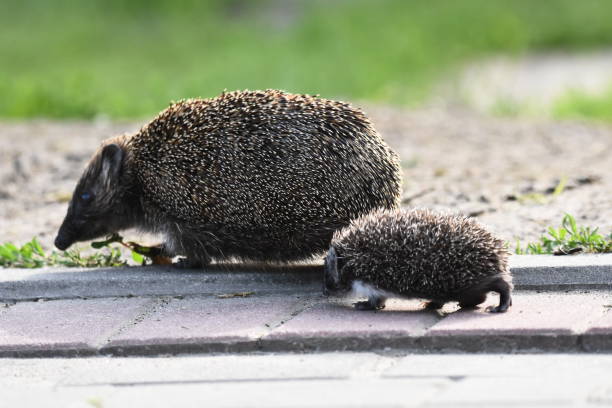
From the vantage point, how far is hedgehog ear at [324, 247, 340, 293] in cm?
605

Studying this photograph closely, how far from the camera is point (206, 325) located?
18.9 feet

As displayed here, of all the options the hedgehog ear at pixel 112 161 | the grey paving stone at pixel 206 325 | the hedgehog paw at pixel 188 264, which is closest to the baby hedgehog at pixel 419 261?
the grey paving stone at pixel 206 325

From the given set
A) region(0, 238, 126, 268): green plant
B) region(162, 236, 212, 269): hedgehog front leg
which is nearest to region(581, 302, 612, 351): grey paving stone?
region(162, 236, 212, 269): hedgehog front leg

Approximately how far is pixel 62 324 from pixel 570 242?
287 centimetres

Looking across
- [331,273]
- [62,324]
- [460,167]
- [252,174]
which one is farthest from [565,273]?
[460,167]

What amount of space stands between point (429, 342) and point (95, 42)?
18552 millimetres

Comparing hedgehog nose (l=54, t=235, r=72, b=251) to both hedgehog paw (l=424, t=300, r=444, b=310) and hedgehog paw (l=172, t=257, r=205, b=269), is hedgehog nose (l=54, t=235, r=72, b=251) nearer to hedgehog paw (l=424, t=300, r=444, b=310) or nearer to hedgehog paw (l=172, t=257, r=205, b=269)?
hedgehog paw (l=172, t=257, r=205, b=269)

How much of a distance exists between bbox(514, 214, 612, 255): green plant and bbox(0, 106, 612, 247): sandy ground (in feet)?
1.05

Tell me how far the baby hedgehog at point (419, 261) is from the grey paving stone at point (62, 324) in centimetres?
115

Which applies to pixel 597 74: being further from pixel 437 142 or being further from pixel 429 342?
pixel 429 342

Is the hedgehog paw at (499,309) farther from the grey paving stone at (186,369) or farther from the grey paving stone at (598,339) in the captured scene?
the grey paving stone at (186,369)

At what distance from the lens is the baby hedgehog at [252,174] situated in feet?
21.0

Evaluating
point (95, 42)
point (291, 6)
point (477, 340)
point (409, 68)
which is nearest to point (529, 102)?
point (409, 68)

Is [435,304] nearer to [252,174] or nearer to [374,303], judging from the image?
[374,303]
